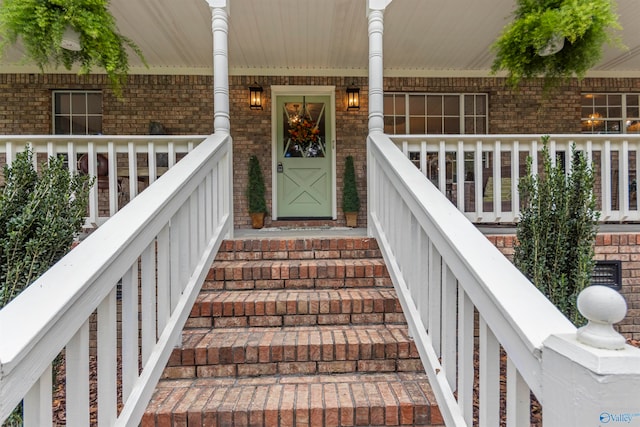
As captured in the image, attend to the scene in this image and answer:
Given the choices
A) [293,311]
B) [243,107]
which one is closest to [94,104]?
[243,107]

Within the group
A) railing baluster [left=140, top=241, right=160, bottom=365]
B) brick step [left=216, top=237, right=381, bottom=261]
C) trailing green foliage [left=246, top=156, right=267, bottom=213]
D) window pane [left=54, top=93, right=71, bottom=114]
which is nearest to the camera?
railing baluster [left=140, top=241, right=160, bottom=365]

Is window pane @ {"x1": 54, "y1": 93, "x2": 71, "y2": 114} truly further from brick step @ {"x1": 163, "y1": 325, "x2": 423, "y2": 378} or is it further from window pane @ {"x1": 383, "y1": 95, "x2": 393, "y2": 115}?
brick step @ {"x1": 163, "y1": 325, "x2": 423, "y2": 378}

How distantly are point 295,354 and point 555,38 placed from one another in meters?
2.98

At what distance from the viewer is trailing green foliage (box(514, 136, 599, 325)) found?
1.82m

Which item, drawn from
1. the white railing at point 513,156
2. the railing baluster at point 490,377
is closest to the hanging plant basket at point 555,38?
the white railing at point 513,156

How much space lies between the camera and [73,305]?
92 cm

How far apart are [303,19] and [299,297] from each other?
313 cm

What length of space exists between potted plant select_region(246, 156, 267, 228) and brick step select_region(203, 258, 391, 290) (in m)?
2.66

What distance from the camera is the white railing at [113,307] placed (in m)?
0.80

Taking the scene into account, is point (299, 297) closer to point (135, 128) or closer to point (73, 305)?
point (73, 305)

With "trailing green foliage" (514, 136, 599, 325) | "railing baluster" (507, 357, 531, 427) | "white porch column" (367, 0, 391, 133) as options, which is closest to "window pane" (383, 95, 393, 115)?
"white porch column" (367, 0, 391, 133)

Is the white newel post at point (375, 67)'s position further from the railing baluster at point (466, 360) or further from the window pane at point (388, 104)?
the window pane at point (388, 104)

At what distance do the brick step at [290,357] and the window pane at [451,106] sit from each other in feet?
14.8

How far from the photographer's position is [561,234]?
1839mm
